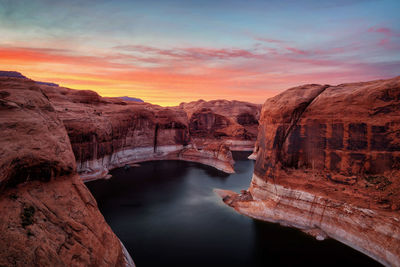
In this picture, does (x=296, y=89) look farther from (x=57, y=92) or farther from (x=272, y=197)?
(x=57, y=92)

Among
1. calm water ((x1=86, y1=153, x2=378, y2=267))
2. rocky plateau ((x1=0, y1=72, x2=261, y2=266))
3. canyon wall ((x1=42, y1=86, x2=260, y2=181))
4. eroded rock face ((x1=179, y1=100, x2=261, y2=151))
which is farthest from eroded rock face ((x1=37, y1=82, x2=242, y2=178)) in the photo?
rocky plateau ((x1=0, y1=72, x2=261, y2=266))

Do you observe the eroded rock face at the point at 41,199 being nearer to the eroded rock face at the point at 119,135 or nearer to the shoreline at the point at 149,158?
the eroded rock face at the point at 119,135

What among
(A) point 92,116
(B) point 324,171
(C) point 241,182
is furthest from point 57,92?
(B) point 324,171

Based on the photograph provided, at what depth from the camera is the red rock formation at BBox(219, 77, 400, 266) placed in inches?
709

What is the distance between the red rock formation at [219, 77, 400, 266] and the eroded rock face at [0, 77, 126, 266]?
16539 millimetres

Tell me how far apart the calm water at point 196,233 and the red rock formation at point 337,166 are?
1488 mm

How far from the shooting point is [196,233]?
22109 mm

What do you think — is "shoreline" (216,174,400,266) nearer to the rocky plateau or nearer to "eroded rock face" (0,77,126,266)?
the rocky plateau

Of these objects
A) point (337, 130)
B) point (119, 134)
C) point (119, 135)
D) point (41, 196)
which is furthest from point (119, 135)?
point (41, 196)

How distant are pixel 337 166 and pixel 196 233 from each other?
45.7 feet

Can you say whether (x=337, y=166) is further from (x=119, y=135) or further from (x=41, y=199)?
(x=119, y=135)

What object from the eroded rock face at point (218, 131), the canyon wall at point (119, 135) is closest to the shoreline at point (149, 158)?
the canyon wall at point (119, 135)

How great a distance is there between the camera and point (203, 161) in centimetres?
5397

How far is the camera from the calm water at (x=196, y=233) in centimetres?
1798
